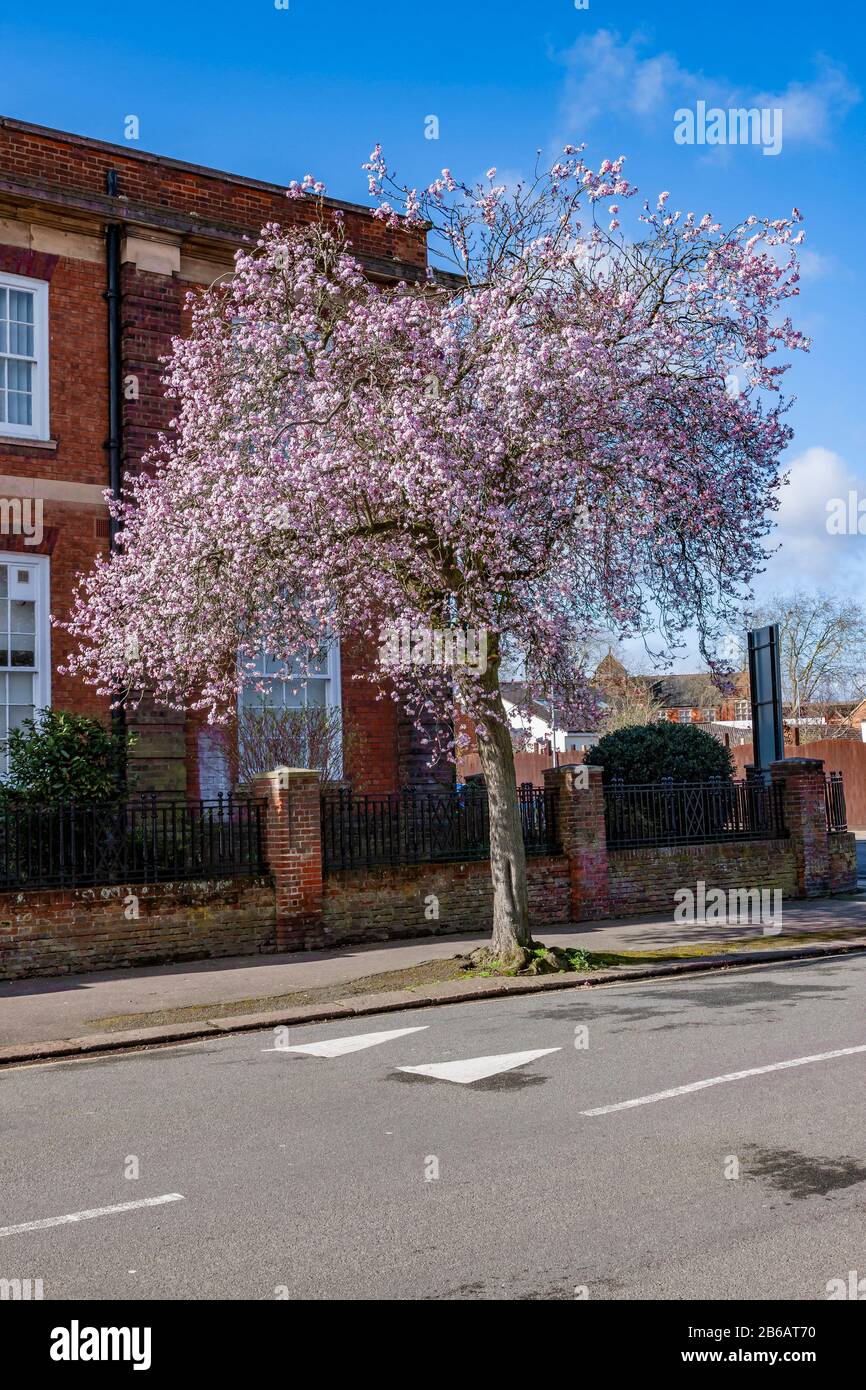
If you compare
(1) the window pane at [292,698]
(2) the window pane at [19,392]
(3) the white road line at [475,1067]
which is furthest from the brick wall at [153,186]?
(3) the white road line at [475,1067]

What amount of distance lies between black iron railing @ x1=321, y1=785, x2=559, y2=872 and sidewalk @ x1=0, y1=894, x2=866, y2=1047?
108cm

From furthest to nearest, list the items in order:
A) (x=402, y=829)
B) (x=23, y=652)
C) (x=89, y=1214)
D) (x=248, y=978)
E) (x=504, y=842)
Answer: (x=23, y=652), (x=402, y=829), (x=504, y=842), (x=248, y=978), (x=89, y=1214)

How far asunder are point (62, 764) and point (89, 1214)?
29.2 feet

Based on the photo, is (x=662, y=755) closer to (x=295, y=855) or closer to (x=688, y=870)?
(x=688, y=870)

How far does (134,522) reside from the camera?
14969 millimetres

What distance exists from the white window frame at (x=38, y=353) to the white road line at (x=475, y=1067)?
37.7 feet

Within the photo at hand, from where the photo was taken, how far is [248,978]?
1214cm

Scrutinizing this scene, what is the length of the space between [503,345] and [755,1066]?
702 centimetres

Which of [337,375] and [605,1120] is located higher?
[337,375]

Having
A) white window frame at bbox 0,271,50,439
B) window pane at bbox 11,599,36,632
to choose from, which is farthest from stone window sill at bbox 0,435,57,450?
window pane at bbox 11,599,36,632

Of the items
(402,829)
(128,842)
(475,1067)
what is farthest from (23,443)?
(475,1067)
